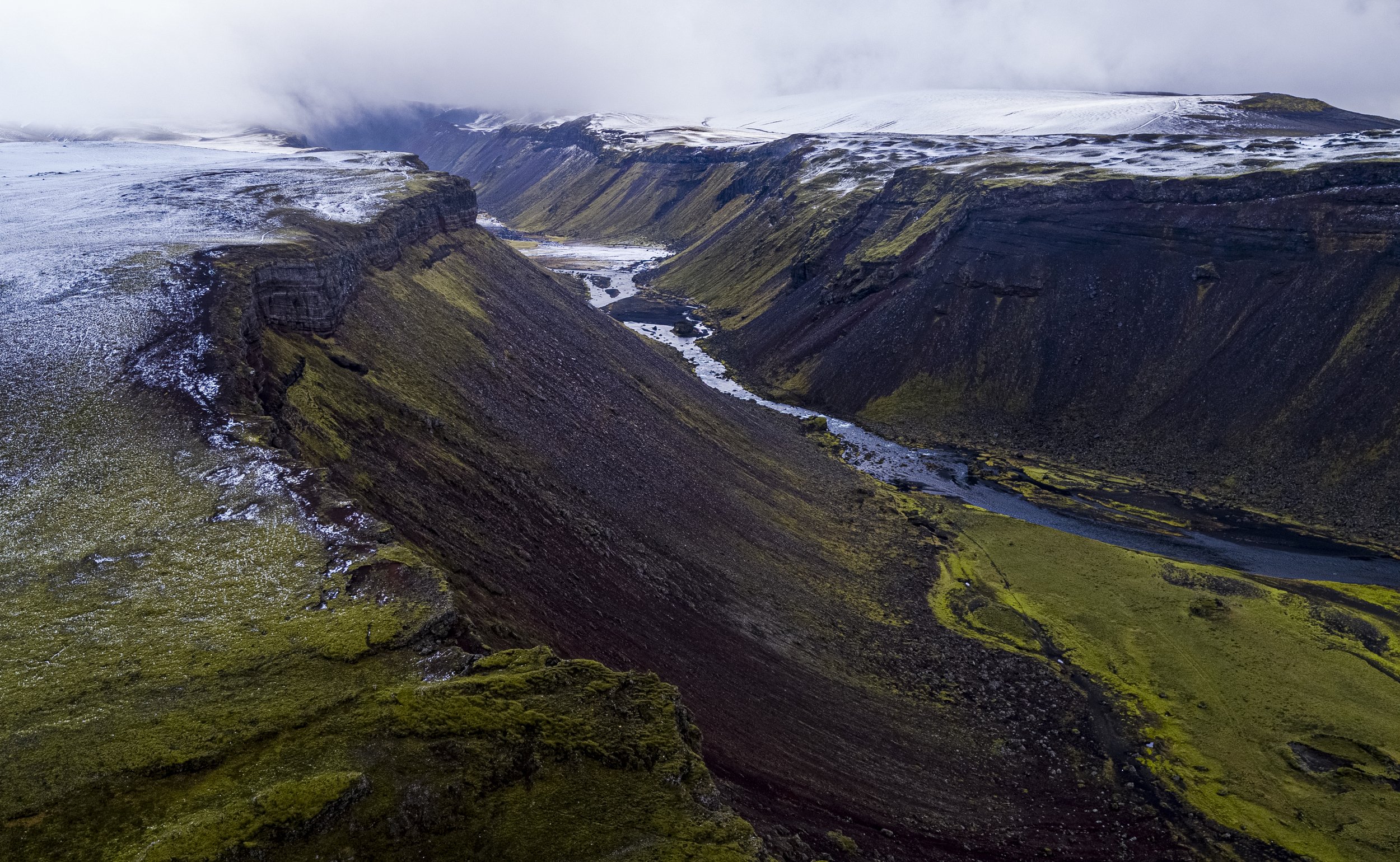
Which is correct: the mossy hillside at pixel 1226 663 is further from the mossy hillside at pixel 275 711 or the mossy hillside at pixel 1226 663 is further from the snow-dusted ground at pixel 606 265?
the snow-dusted ground at pixel 606 265

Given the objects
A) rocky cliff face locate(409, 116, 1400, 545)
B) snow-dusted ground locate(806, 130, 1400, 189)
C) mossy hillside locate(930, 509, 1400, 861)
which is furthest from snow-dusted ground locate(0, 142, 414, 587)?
snow-dusted ground locate(806, 130, 1400, 189)

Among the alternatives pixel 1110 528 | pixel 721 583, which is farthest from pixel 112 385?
pixel 1110 528

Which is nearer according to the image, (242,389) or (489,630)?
(489,630)

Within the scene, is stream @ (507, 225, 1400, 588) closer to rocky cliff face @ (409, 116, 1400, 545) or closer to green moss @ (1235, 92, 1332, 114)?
rocky cliff face @ (409, 116, 1400, 545)

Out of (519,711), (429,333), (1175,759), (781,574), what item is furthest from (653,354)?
(519,711)

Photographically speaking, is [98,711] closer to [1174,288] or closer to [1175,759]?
[1175,759]

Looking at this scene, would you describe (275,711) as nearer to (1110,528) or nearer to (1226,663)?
(1226,663)
